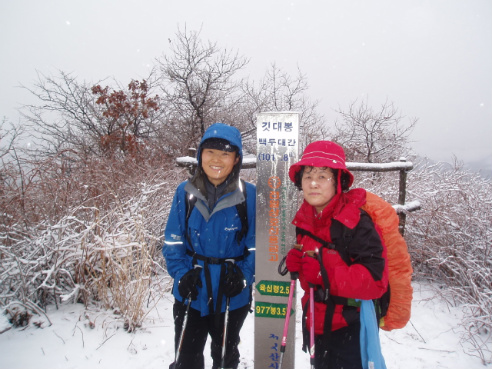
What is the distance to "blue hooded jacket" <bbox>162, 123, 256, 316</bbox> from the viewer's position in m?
1.77

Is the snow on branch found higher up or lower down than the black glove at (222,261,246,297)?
higher up

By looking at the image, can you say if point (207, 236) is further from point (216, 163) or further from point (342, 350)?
point (342, 350)

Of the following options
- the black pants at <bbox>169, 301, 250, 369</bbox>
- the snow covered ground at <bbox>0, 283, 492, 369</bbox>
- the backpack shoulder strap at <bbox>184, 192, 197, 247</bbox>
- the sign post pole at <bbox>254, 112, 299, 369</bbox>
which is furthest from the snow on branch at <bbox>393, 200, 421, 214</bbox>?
the backpack shoulder strap at <bbox>184, 192, 197, 247</bbox>

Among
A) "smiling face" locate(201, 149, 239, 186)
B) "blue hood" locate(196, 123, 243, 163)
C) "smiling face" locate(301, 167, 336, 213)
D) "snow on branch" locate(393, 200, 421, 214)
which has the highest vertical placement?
"blue hood" locate(196, 123, 243, 163)

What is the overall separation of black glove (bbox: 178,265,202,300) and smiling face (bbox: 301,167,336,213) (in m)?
0.85

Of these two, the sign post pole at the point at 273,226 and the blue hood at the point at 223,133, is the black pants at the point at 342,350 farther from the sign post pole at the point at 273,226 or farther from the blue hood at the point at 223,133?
the blue hood at the point at 223,133

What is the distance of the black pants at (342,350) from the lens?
140 centimetres

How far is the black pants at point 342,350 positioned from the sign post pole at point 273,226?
0.61 m

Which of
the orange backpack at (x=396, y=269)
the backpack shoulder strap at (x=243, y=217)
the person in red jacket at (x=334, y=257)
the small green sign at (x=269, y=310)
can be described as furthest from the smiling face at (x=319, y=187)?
the small green sign at (x=269, y=310)

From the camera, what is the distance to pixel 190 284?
5.53 ft

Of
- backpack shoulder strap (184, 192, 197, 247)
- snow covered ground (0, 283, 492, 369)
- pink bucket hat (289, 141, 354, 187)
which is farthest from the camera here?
snow covered ground (0, 283, 492, 369)

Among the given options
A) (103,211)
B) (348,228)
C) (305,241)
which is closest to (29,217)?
(103,211)

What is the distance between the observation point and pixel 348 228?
1.37 meters

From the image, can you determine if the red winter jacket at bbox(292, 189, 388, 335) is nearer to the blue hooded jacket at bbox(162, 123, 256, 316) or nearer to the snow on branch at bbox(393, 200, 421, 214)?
the blue hooded jacket at bbox(162, 123, 256, 316)
